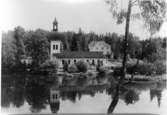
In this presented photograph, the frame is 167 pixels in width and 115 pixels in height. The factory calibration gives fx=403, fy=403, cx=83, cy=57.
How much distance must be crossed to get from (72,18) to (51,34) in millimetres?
156

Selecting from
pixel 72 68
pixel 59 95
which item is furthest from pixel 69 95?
pixel 72 68

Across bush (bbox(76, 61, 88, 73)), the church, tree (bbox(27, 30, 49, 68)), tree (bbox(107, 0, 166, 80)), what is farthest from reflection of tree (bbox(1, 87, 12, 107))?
tree (bbox(107, 0, 166, 80))

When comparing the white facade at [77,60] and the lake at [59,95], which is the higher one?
the white facade at [77,60]

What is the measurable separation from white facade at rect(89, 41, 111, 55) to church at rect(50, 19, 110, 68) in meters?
0.02

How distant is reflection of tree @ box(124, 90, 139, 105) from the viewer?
2426 millimetres

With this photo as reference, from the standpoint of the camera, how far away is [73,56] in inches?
94.0

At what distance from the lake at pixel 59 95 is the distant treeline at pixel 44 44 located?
101 mm

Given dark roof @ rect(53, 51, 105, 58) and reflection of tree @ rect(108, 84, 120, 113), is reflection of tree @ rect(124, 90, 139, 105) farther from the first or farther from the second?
dark roof @ rect(53, 51, 105, 58)

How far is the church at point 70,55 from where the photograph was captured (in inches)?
93.5

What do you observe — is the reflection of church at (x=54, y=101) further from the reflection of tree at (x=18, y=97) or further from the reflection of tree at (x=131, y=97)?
the reflection of tree at (x=131, y=97)

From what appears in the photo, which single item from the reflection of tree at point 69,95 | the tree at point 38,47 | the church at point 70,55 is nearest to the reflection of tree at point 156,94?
the church at point 70,55

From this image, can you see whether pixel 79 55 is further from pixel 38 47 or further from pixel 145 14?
pixel 145 14

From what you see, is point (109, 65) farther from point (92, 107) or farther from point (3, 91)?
point (3, 91)

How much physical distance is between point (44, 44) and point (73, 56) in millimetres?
185
